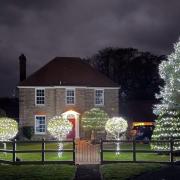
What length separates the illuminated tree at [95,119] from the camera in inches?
1891

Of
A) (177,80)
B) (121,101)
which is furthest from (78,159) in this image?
(121,101)

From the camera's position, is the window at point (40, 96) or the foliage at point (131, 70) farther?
the foliage at point (131, 70)

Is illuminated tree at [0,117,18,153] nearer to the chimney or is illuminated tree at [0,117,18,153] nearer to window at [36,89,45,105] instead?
window at [36,89,45,105]

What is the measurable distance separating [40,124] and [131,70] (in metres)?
29.7

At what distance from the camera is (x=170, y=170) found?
22375 mm

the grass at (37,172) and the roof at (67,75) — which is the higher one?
the roof at (67,75)

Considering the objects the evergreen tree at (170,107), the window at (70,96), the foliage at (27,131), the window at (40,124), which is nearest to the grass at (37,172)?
the evergreen tree at (170,107)

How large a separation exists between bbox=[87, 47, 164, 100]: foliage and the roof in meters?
21.5

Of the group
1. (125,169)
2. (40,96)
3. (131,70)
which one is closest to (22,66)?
(40,96)

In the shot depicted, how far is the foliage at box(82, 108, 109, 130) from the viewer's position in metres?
48.0

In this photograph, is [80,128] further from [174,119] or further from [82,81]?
[174,119]

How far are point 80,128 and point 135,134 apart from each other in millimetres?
5953

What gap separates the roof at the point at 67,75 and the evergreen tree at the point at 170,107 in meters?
19.4

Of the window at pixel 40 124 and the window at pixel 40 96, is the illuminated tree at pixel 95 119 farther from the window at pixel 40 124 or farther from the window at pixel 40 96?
the window at pixel 40 96
